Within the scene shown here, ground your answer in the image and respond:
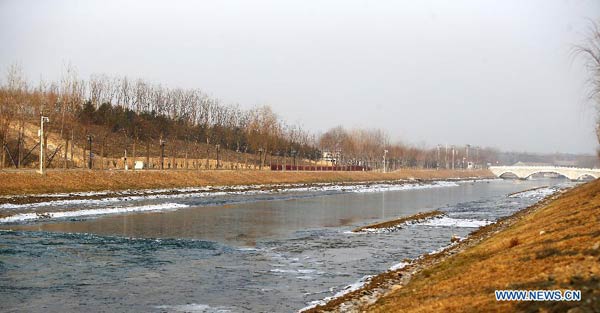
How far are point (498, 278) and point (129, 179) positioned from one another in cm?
6069

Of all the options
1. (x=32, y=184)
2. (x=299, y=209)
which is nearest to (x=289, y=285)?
(x=299, y=209)

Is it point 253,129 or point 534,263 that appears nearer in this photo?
point 534,263

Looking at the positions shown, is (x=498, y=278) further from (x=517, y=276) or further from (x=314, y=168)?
(x=314, y=168)

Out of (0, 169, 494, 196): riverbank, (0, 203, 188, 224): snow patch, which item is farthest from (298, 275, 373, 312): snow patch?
(0, 169, 494, 196): riverbank

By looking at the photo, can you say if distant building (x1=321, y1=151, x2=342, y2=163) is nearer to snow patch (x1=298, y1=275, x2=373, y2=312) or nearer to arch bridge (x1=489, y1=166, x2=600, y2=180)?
arch bridge (x1=489, y1=166, x2=600, y2=180)

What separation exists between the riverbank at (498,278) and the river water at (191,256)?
177 centimetres

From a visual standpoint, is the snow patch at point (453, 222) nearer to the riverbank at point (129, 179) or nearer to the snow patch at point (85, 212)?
the snow patch at point (85, 212)

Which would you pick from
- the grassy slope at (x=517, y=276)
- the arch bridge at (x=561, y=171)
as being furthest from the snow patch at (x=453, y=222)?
the arch bridge at (x=561, y=171)

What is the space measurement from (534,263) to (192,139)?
122 metres

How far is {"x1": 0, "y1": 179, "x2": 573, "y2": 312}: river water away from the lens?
1794cm

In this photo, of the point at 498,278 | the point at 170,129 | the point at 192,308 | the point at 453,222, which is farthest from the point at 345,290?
the point at 170,129

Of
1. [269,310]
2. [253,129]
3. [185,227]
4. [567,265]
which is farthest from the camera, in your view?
[253,129]

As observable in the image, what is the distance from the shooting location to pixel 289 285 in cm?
2025

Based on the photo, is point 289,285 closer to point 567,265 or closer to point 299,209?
point 567,265
